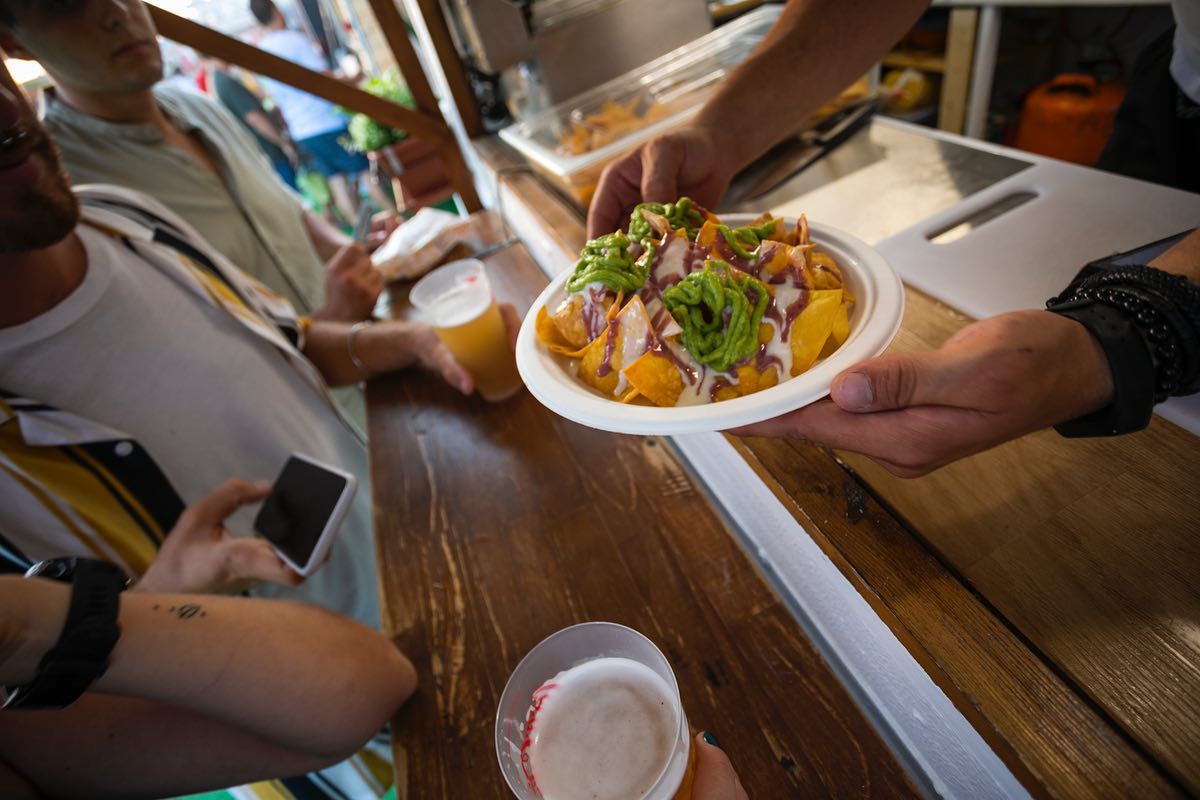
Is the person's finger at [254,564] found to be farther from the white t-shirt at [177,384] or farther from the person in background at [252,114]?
the person in background at [252,114]

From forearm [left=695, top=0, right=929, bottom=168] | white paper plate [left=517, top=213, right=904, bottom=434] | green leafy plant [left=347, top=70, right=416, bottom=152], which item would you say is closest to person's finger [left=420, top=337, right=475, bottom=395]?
white paper plate [left=517, top=213, right=904, bottom=434]

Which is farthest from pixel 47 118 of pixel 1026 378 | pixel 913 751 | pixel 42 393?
pixel 913 751

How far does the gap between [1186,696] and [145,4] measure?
3227 mm

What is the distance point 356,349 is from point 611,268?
1.19m

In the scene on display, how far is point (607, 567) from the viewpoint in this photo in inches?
39.4

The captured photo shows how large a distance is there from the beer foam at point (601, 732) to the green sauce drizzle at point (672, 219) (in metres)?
0.64

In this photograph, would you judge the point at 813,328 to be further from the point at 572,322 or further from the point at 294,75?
the point at 294,75

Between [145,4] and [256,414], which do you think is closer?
[256,414]

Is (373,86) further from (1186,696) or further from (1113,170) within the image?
(1186,696)

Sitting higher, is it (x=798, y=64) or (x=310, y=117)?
(x=798, y=64)

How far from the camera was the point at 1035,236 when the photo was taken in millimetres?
1100

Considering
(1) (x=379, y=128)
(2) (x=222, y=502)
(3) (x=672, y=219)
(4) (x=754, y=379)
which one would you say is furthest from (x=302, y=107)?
(4) (x=754, y=379)

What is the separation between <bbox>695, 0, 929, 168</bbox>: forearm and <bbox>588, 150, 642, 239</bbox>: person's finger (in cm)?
19

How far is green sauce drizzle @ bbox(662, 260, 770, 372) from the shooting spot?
2.43ft
